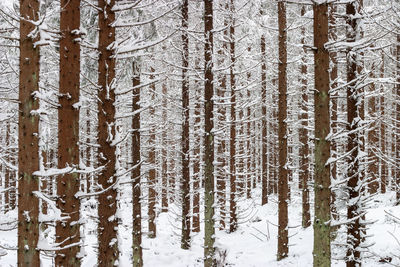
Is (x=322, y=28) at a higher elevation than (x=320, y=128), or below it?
higher

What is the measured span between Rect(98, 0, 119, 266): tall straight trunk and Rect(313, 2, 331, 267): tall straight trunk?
4201 mm

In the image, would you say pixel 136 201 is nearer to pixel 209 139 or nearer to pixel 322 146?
pixel 209 139

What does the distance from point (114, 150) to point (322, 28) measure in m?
5.03

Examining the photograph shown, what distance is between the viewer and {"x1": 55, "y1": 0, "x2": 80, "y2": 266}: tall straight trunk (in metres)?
6.31

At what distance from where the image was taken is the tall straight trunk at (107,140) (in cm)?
730

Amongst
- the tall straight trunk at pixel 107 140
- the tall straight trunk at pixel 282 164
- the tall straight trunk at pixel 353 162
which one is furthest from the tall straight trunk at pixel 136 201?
the tall straight trunk at pixel 353 162

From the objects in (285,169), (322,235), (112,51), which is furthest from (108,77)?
(285,169)

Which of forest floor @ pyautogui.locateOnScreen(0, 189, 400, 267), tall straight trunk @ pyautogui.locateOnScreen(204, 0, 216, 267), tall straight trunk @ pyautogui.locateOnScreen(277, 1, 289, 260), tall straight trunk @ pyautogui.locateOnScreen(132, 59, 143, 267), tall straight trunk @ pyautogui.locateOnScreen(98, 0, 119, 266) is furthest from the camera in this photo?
tall straight trunk @ pyautogui.locateOnScreen(277, 1, 289, 260)

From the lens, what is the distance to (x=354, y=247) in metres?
9.00

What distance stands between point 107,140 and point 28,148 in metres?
2.02

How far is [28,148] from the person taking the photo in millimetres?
5461

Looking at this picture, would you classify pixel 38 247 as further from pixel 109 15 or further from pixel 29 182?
pixel 109 15

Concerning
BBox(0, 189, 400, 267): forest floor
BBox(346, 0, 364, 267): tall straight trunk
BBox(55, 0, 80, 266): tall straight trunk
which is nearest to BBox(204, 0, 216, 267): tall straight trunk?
BBox(0, 189, 400, 267): forest floor

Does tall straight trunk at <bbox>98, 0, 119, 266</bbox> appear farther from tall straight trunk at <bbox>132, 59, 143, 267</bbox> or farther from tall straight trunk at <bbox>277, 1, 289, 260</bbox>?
tall straight trunk at <bbox>277, 1, 289, 260</bbox>
